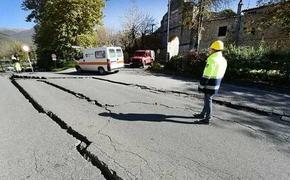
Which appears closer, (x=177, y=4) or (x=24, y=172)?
(x=24, y=172)

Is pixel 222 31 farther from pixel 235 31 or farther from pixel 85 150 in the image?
pixel 85 150

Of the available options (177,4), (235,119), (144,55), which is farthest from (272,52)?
(177,4)

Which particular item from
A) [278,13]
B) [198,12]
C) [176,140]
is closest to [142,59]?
[198,12]

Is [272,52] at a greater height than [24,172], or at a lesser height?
greater

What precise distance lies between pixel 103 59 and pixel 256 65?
1067 cm

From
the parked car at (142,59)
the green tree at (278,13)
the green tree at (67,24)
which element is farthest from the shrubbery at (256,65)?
the green tree at (67,24)

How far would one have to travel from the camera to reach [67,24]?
2914 cm

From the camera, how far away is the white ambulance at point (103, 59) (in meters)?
18.5

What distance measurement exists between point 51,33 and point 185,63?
19.3 m

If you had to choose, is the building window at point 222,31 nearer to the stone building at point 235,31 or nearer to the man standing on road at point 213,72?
the stone building at point 235,31

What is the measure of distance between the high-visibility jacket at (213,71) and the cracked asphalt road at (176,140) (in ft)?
3.03

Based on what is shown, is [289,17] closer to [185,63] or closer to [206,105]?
[185,63]

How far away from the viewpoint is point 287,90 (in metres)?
11.1

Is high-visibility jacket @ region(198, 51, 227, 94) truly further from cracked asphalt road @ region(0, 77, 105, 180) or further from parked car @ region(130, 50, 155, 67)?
parked car @ region(130, 50, 155, 67)
